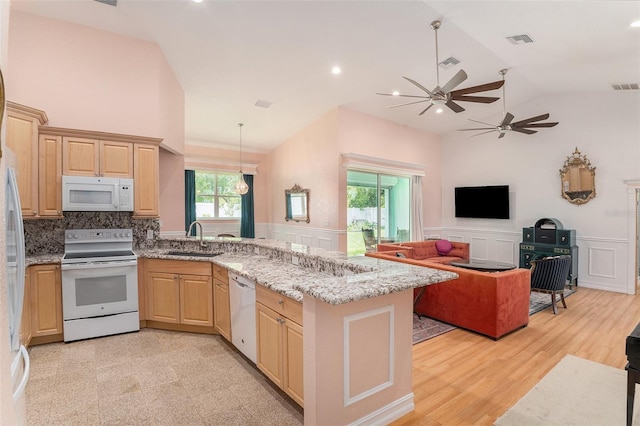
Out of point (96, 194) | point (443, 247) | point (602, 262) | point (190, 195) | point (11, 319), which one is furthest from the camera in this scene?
point (190, 195)

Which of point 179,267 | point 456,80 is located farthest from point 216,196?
point 456,80

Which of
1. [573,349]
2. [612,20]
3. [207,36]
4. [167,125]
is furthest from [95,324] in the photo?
[612,20]

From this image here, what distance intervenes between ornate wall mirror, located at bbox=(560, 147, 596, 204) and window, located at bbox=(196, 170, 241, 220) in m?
7.75

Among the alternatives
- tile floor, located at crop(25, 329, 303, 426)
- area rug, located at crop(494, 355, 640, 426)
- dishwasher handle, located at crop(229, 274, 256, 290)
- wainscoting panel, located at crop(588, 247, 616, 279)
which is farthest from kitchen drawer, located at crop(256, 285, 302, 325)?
wainscoting panel, located at crop(588, 247, 616, 279)

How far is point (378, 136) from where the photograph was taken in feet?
22.5

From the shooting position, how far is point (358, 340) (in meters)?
1.93

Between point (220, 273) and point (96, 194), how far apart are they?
6.07 feet

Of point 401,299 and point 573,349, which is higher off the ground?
point 401,299

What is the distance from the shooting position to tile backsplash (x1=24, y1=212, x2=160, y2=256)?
12.0 ft

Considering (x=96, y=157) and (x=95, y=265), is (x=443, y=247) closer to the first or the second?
(x=95, y=265)

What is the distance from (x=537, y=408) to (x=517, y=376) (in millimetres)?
472

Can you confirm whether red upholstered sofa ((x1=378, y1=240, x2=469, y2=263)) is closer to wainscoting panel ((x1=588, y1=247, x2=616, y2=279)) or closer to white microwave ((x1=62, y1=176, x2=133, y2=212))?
wainscoting panel ((x1=588, y1=247, x2=616, y2=279))

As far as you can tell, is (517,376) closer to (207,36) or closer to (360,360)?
(360,360)

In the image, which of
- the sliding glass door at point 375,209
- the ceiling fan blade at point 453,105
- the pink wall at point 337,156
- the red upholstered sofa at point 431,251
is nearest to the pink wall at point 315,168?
the pink wall at point 337,156
